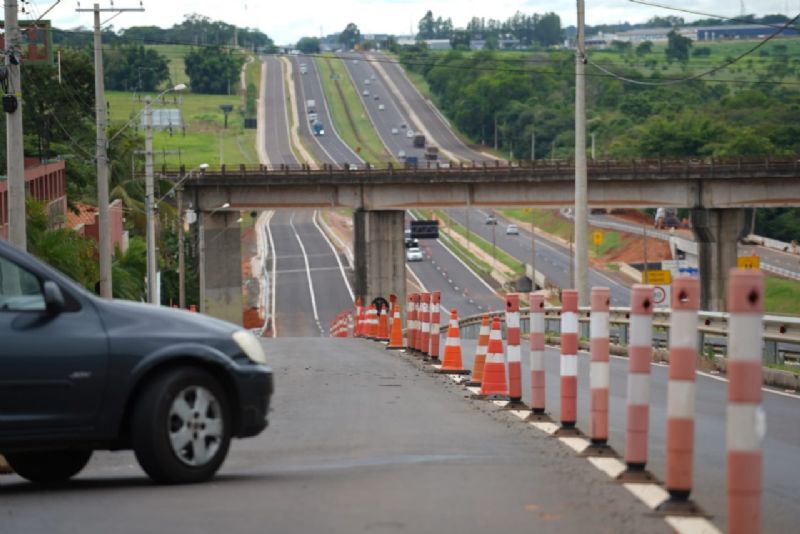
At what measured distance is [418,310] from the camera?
27.7 meters

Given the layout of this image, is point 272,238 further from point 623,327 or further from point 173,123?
point 623,327

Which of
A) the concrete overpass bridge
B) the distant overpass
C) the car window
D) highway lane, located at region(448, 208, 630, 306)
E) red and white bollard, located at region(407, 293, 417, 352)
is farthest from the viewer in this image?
highway lane, located at region(448, 208, 630, 306)

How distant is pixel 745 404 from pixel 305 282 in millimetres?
100259

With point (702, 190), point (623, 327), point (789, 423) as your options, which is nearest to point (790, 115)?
point (702, 190)

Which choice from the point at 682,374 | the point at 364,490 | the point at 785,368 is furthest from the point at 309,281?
the point at 682,374

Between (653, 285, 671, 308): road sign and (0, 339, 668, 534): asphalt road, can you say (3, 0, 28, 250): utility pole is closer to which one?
(0, 339, 668, 534): asphalt road

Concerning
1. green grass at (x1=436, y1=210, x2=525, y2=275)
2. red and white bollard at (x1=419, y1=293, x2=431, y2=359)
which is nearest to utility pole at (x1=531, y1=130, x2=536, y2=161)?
green grass at (x1=436, y1=210, x2=525, y2=275)

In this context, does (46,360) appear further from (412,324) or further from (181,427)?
(412,324)

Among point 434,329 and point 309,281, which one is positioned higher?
point 434,329

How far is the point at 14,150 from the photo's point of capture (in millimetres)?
26297

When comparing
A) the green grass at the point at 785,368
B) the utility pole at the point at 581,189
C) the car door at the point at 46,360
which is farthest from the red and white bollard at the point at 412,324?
the car door at the point at 46,360

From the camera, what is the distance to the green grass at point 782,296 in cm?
8081

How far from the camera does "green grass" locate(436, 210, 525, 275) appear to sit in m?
113

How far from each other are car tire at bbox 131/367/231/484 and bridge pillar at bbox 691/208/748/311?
70201mm
